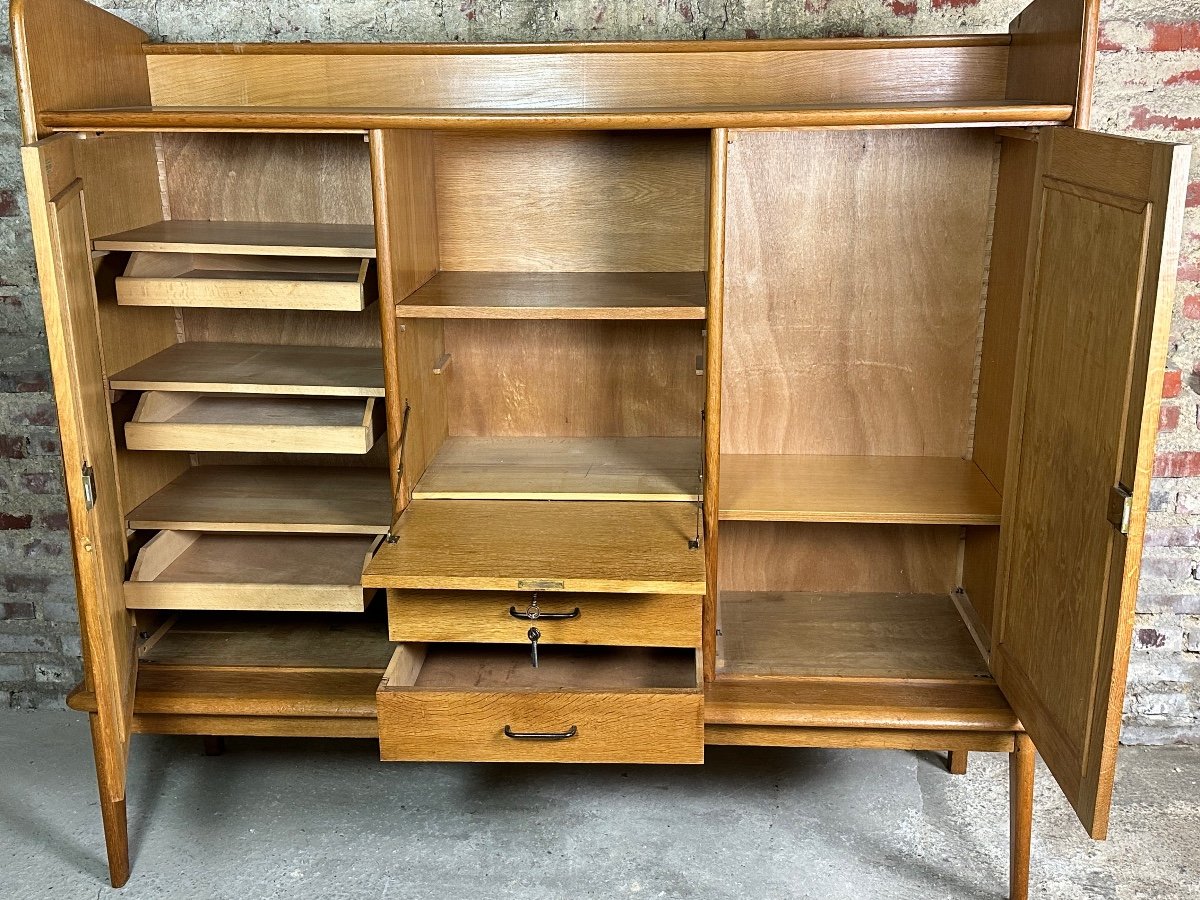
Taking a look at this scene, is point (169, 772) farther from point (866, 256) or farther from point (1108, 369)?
point (1108, 369)

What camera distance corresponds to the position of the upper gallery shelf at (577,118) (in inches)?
82.3

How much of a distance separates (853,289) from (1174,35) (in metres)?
0.91

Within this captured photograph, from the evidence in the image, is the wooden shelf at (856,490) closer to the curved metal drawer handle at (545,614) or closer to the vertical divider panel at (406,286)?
the curved metal drawer handle at (545,614)

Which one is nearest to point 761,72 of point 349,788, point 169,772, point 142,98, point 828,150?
point 828,150

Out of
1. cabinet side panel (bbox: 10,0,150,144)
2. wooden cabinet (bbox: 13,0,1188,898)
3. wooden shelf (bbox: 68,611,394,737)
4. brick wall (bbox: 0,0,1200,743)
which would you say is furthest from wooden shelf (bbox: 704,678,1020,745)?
cabinet side panel (bbox: 10,0,150,144)

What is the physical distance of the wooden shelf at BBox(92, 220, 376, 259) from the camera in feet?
7.67

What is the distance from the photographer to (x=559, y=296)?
7.98 ft

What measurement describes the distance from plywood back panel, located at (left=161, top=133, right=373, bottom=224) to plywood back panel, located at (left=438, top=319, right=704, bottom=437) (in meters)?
0.39

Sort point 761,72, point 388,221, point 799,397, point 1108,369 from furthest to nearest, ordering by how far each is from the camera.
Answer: point 799,397
point 761,72
point 388,221
point 1108,369

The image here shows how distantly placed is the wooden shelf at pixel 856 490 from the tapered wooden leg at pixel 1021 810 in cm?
48

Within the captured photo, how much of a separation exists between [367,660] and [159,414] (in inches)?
28.2

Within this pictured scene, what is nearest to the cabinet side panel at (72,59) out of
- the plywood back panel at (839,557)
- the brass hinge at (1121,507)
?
the plywood back panel at (839,557)

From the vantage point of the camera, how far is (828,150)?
2600 millimetres

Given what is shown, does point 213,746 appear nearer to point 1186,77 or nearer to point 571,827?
point 571,827
